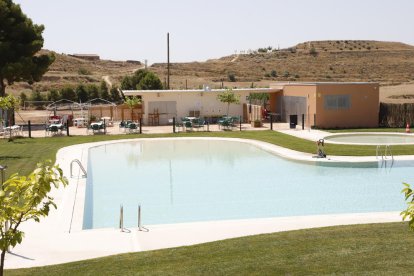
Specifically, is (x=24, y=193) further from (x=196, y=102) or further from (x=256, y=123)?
(x=196, y=102)

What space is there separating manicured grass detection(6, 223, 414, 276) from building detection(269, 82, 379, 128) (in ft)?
69.7

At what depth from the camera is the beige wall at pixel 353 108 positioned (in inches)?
1209

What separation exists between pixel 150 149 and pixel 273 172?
768 cm

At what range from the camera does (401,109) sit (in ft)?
102

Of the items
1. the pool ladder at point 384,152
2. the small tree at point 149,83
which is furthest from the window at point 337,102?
the small tree at point 149,83

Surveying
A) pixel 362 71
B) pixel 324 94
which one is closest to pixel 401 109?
pixel 324 94

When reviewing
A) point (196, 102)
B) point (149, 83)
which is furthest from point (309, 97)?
point (149, 83)

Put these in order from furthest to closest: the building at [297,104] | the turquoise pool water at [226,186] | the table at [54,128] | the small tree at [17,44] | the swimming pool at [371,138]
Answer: the small tree at [17,44], the building at [297,104], the table at [54,128], the swimming pool at [371,138], the turquoise pool water at [226,186]

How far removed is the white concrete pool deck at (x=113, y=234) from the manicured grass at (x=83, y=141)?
658 centimetres

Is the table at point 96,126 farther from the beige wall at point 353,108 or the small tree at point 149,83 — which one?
the small tree at point 149,83

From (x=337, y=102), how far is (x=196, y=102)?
913 centimetres

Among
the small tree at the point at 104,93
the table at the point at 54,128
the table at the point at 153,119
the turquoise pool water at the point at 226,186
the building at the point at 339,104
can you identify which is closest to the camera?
the turquoise pool water at the point at 226,186

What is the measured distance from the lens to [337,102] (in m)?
30.9

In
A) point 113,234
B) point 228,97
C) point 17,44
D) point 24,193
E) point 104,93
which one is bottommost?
point 113,234
